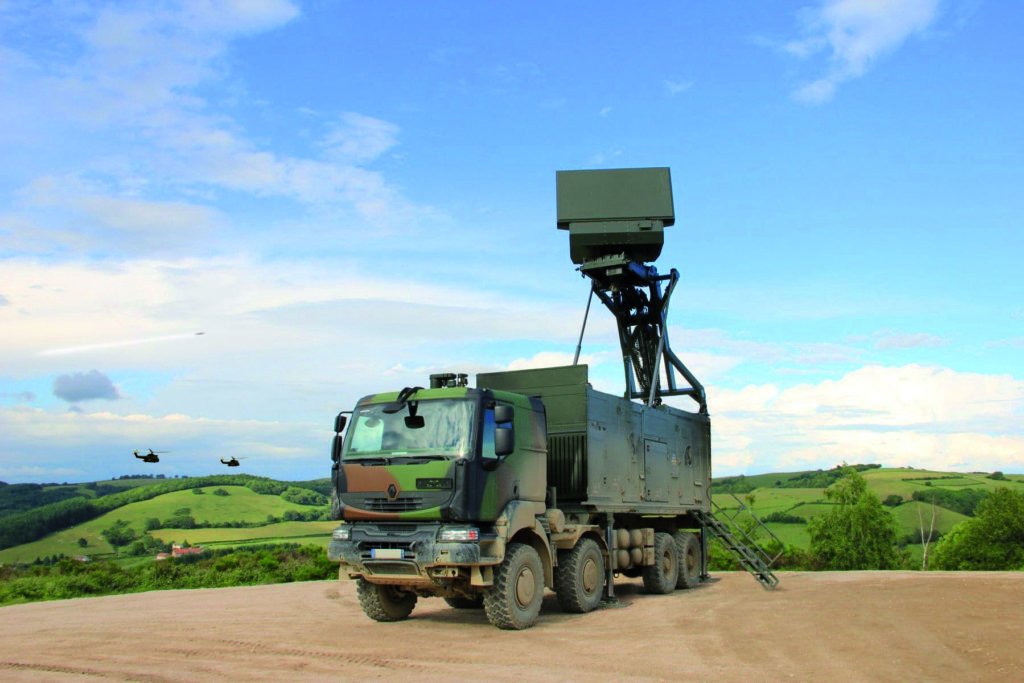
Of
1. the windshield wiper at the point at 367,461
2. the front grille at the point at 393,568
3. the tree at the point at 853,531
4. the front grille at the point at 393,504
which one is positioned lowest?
the tree at the point at 853,531

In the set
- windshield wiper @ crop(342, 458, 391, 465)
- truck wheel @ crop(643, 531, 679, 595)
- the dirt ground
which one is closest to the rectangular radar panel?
truck wheel @ crop(643, 531, 679, 595)

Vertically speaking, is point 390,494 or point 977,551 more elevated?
point 390,494

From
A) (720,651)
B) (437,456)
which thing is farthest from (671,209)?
(720,651)

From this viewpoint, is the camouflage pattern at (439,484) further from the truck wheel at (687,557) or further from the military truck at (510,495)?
the truck wheel at (687,557)

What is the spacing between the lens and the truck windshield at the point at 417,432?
12016mm

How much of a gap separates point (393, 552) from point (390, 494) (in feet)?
2.54

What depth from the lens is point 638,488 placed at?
56.4ft

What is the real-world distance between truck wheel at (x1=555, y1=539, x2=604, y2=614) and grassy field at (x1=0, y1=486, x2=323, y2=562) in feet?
89.0

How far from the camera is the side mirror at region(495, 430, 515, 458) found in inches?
464

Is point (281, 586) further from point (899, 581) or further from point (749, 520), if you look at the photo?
point (749, 520)

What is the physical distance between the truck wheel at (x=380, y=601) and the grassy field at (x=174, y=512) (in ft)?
85.5

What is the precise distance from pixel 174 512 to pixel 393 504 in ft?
119

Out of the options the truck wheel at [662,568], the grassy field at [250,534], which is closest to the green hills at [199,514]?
the grassy field at [250,534]

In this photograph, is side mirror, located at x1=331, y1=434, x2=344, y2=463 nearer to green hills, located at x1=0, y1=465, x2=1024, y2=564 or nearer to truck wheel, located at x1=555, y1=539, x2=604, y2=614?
truck wheel, located at x1=555, y1=539, x2=604, y2=614
